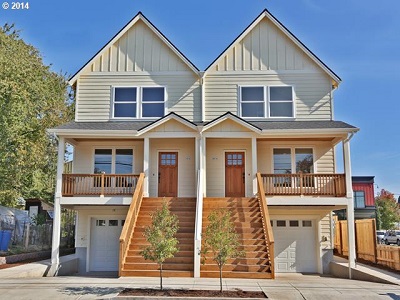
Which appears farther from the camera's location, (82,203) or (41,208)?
(41,208)

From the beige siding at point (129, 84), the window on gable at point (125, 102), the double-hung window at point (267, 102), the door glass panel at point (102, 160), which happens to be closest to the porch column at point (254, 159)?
the double-hung window at point (267, 102)

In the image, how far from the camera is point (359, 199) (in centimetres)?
3991

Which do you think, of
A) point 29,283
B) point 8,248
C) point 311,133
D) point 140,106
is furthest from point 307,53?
point 8,248

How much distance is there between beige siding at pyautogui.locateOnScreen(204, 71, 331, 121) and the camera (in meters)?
19.9

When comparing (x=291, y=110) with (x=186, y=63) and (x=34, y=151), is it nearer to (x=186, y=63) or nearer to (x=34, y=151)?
(x=186, y=63)

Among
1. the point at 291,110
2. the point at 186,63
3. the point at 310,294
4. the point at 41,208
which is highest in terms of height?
the point at 186,63

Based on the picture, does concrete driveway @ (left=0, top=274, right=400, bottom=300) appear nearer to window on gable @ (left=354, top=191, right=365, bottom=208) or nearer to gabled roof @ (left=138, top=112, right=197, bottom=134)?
gabled roof @ (left=138, top=112, right=197, bottom=134)

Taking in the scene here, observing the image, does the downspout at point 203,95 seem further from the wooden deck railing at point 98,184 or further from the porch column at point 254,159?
the wooden deck railing at point 98,184

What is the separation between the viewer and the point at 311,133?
695 inches

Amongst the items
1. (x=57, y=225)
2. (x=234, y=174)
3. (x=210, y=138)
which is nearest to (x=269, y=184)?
(x=234, y=174)

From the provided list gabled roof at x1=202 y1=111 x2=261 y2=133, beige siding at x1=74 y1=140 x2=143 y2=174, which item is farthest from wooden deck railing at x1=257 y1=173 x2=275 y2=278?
beige siding at x1=74 y1=140 x2=143 y2=174

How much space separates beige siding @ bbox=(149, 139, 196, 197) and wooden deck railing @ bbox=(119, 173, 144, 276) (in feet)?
6.97

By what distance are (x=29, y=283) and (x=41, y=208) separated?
14747 mm

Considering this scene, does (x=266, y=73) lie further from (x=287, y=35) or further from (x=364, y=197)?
(x=364, y=197)
